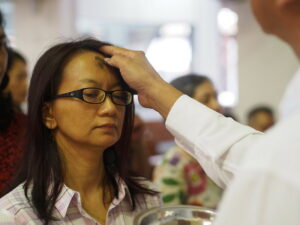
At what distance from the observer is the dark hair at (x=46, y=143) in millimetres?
1200

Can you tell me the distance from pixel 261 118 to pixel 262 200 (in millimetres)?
3903

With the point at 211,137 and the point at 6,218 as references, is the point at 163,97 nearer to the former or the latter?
the point at 211,137

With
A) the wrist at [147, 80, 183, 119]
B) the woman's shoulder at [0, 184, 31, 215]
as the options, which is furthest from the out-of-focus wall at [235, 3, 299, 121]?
→ the woman's shoulder at [0, 184, 31, 215]

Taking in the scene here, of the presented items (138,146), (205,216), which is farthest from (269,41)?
(205,216)

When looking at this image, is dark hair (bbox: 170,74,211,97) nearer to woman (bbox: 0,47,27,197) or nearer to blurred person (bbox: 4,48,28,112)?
woman (bbox: 0,47,27,197)

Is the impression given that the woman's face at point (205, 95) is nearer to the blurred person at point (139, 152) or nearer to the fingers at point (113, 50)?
the blurred person at point (139, 152)

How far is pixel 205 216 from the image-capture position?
105 cm

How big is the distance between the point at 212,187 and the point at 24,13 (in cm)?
359

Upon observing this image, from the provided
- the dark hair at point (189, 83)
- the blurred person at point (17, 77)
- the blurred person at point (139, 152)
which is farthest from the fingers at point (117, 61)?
the blurred person at point (17, 77)

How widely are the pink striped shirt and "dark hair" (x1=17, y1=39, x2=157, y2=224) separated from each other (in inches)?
0.8

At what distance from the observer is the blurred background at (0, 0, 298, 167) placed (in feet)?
15.9

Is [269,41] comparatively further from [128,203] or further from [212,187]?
[128,203]

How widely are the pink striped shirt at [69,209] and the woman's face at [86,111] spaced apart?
0.16 metres

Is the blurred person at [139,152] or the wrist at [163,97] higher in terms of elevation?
the wrist at [163,97]
